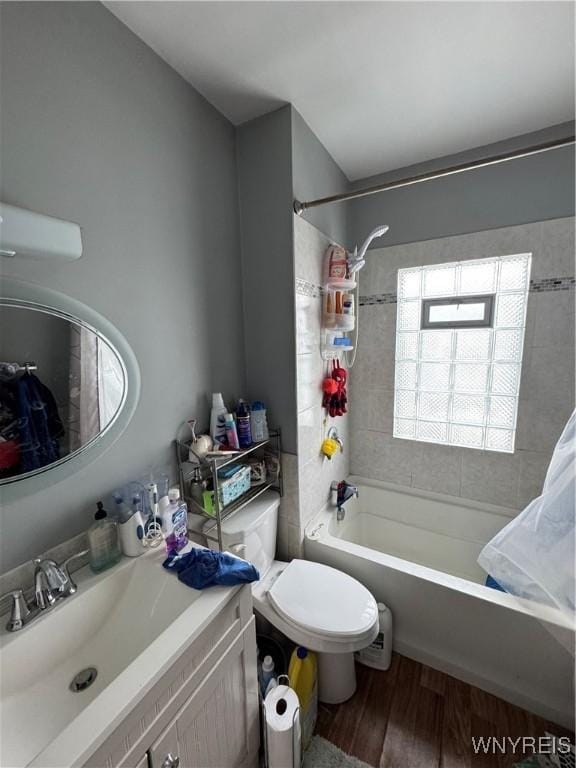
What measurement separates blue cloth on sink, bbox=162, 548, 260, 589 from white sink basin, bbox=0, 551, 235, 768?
24 millimetres

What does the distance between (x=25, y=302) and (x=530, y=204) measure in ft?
7.29

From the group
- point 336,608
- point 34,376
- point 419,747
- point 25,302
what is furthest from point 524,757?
point 25,302

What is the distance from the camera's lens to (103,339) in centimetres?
98

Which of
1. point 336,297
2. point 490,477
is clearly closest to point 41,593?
point 336,297

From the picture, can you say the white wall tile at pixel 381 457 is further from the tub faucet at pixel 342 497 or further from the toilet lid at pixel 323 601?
the toilet lid at pixel 323 601

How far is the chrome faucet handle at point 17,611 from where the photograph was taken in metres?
0.76

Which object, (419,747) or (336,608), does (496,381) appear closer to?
(336,608)

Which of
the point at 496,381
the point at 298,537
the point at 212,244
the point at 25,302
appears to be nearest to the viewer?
the point at 25,302

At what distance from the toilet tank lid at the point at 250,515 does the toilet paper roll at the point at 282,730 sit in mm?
535

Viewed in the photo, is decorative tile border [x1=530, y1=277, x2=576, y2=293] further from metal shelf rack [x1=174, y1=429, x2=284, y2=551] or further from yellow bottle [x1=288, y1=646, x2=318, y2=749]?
yellow bottle [x1=288, y1=646, x2=318, y2=749]

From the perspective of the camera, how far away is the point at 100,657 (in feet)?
2.79

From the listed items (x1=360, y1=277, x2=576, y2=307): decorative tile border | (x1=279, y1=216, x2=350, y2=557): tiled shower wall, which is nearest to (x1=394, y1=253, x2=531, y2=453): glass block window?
(x1=360, y1=277, x2=576, y2=307): decorative tile border

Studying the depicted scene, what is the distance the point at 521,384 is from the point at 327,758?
6.16 ft

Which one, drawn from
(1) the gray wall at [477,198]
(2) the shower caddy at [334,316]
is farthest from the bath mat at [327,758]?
(1) the gray wall at [477,198]
